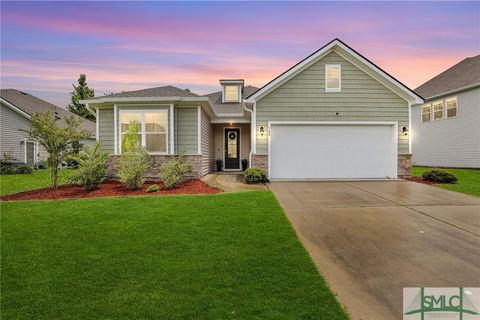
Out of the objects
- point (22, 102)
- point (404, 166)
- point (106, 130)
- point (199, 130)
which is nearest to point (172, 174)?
point (199, 130)

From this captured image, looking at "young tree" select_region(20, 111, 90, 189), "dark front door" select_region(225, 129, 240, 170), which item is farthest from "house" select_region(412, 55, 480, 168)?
"young tree" select_region(20, 111, 90, 189)

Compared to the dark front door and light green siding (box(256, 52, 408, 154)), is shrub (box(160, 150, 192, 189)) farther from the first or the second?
the dark front door

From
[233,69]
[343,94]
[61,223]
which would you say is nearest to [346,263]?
[61,223]

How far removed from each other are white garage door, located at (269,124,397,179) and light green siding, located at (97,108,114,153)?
23.3 ft

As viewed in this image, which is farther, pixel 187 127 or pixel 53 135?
pixel 187 127

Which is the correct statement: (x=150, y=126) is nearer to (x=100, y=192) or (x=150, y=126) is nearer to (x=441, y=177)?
(x=100, y=192)

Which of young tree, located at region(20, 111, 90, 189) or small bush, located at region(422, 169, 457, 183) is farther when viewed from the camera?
small bush, located at region(422, 169, 457, 183)

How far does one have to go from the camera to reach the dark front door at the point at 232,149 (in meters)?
16.9

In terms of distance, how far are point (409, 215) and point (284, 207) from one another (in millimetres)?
2749

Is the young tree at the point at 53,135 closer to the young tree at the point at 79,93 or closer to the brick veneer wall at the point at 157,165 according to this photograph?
the brick veneer wall at the point at 157,165

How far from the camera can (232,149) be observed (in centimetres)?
1698

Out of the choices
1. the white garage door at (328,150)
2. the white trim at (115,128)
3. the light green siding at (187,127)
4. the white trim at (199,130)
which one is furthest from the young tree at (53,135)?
the white garage door at (328,150)

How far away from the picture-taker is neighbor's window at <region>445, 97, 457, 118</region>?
17.2 metres

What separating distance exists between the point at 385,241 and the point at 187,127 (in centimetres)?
943
